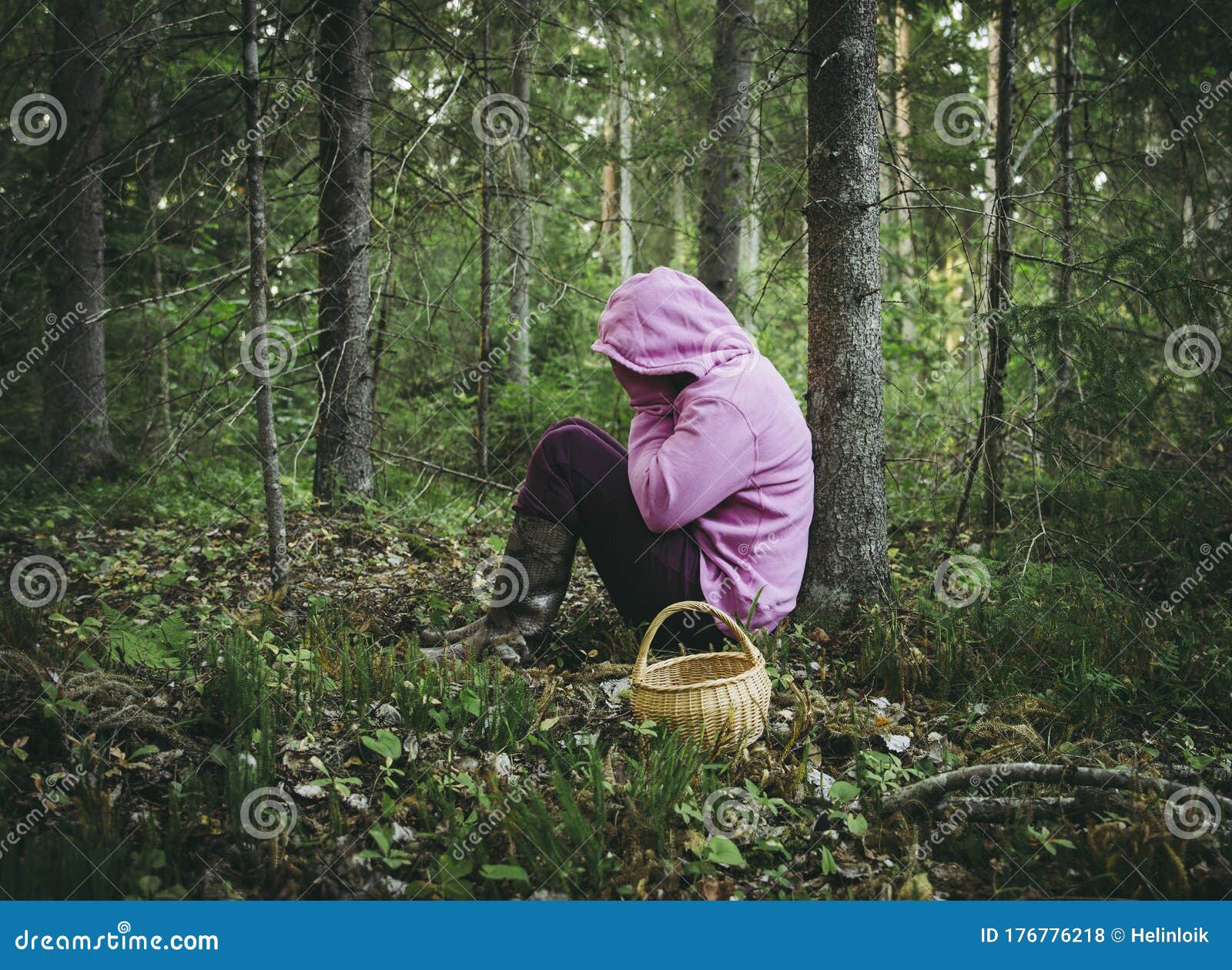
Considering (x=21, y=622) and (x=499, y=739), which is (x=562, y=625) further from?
(x=21, y=622)

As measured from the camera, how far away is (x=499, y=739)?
9.53ft

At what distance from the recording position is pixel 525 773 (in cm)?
274

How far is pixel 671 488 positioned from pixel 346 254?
361 cm

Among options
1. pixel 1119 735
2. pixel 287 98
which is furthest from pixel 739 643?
pixel 287 98

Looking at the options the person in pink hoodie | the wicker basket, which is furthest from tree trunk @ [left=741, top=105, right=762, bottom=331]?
the wicker basket

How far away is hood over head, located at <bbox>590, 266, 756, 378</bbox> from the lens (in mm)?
3492

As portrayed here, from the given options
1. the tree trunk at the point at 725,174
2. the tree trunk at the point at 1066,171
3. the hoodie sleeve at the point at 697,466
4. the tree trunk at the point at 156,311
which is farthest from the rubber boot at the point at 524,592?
the tree trunk at the point at 725,174

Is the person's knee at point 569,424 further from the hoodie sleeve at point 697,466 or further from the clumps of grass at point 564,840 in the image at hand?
the clumps of grass at point 564,840

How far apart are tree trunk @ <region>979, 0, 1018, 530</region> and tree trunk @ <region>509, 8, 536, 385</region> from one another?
2513 mm

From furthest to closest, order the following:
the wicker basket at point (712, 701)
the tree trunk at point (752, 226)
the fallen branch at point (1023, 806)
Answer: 1. the tree trunk at point (752, 226)
2. the wicker basket at point (712, 701)
3. the fallen branch at point (1023, 806)

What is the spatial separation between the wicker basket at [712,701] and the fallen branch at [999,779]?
1.63 feet

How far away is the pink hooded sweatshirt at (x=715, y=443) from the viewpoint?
131 inches

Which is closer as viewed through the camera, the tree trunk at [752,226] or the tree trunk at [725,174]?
the tree trunk at [752,226]

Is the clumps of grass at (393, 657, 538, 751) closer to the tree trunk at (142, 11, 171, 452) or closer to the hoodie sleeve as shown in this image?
the hoodie sleeve
